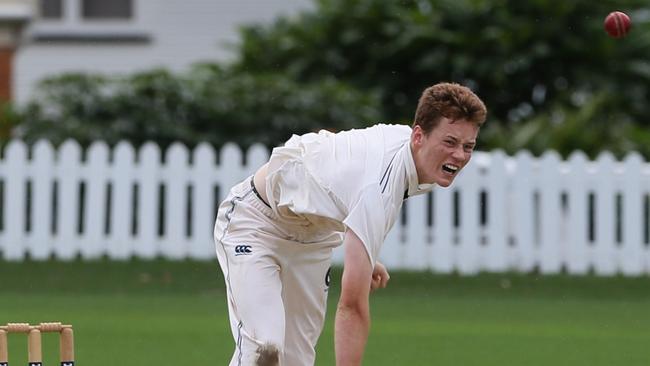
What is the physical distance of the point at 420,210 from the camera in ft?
45.4

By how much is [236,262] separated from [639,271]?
842 cm

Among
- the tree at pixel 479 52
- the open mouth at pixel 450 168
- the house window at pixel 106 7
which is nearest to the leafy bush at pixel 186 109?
the tree at pixel 479 52

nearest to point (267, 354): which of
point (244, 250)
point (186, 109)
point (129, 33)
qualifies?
point (244, 250)

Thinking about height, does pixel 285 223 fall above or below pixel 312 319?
above

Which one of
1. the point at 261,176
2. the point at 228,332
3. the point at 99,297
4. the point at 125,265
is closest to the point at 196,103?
the point at 125,265

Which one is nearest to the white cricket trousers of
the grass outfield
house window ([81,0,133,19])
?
the grass outfield

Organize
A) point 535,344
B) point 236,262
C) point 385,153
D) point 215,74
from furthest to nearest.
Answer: point 215,74 → point 535,344 → point 236,262 → point 385,153

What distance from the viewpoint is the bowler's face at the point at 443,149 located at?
5402mm

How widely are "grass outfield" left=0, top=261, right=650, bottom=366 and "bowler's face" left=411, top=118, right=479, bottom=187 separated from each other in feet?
10.8

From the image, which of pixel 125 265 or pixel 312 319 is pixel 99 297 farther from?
pixel 312 319

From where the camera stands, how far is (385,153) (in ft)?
18.3

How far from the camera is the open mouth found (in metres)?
5.49

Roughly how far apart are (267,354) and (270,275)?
371 millimetres

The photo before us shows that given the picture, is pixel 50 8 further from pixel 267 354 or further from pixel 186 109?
pixel 267 354
